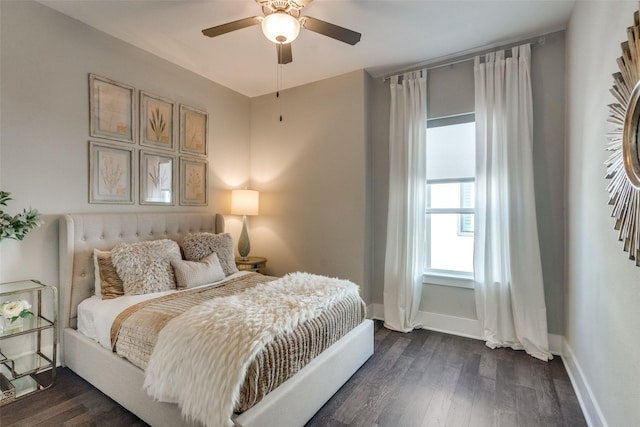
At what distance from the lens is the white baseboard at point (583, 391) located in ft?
5.45

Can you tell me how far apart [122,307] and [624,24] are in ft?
10.5

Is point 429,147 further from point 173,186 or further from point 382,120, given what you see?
point 173,186

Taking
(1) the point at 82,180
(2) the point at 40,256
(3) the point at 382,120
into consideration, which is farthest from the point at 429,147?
(2) the point at 40,256

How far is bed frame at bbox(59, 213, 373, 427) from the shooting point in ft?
5.12

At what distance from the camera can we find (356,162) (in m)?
3.40

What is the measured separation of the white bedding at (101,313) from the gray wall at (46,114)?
43 centimetres

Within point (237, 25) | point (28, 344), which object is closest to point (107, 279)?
point (28, 344)

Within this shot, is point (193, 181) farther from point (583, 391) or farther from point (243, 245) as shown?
point (583, 391)

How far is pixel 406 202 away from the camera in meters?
3.22

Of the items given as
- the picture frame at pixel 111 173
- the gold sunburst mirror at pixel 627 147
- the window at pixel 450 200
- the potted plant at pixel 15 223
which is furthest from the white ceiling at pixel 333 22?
the potted plant at pixel 15 223

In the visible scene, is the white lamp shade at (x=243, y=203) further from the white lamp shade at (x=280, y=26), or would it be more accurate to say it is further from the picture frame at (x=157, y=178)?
the white lamp shade at (x=280, y=26)

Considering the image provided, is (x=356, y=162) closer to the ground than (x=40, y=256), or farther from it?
farther from it

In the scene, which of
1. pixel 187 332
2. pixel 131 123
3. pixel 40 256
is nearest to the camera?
pixel 187 332

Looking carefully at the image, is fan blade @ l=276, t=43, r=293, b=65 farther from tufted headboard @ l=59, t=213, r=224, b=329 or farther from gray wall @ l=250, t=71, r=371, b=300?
Result: tufted headboard @ l=59, t=213, r=224, b=329
